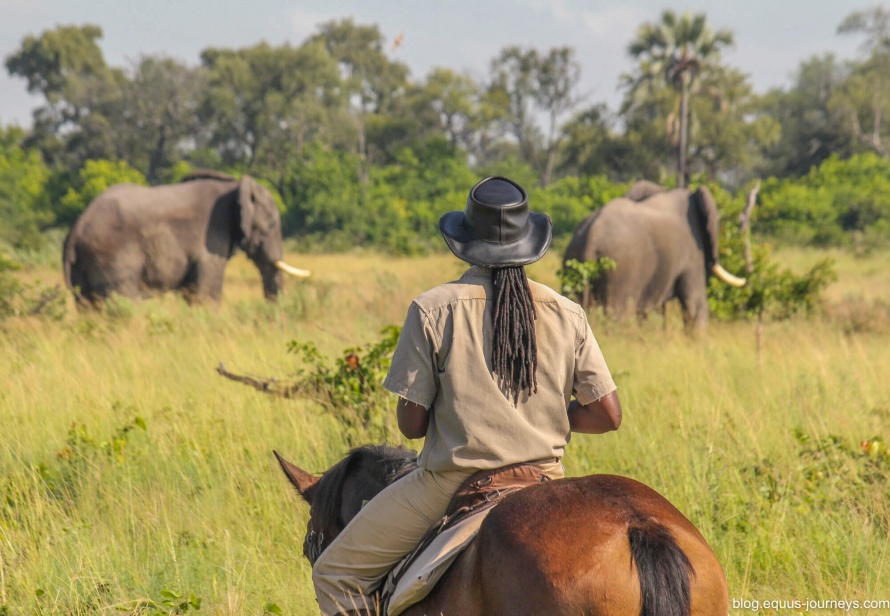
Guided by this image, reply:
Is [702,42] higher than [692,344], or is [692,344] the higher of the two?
[702,42]

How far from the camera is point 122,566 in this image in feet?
13.7

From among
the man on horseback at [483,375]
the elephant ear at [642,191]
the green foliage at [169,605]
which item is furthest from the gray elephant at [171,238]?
the man on horseback at [483,375]

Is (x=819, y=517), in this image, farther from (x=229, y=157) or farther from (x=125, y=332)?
(x=229, y=157)

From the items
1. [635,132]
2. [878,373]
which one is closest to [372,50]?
[635,132]

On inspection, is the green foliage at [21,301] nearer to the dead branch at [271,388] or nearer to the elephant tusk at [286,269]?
the elephant tusk at [286,269]

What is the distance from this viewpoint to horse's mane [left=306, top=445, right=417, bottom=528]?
3.01 metres

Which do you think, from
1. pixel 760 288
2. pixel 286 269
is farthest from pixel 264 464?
pixel 286 269

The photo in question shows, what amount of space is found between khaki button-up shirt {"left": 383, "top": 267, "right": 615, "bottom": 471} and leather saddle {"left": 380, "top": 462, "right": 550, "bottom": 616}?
0.05m

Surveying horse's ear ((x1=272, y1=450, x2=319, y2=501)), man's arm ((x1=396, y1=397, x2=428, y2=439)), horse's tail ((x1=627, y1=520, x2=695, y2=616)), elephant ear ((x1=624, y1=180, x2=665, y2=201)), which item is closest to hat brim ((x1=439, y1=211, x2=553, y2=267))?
man's arm ((x1=396, y1=397, x2=428, y2=439))

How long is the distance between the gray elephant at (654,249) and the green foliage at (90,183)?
27.4 meters

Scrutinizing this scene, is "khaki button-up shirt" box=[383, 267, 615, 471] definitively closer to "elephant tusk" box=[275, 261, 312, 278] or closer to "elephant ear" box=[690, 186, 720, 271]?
"elephant ear" box=[690, 186, 720, 271]

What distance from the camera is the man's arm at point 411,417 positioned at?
2639 mm

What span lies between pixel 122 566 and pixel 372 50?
1965 inches

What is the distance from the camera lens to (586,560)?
2.09 meters
